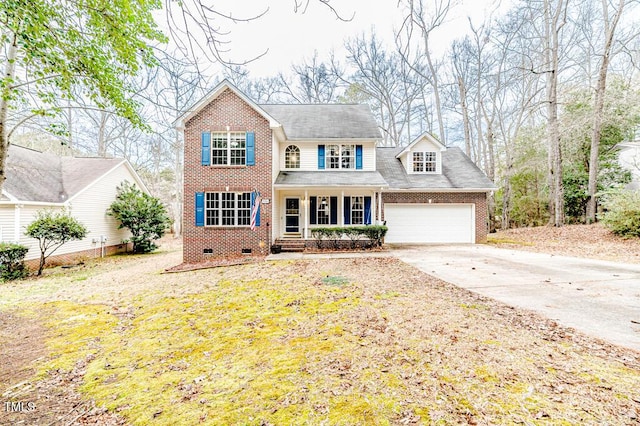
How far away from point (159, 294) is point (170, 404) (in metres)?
4.81

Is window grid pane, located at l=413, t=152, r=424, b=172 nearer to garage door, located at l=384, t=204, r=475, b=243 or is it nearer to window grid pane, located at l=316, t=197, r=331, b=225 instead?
garage door, located at l=384, t=204, r=475, b=243

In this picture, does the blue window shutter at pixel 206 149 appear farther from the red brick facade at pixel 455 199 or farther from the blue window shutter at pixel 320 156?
the red brick facade at pixel 455 199

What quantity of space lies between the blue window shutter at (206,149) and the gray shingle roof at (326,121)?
391cm

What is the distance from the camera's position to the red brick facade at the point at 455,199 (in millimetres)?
14875

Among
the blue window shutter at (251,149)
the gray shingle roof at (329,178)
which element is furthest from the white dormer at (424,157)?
the blue window shutter at (251,149)

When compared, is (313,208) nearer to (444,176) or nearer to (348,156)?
(348,156)

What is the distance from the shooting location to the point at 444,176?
52.0 ft

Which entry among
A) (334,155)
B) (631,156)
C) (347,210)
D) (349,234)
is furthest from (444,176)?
(631,156)

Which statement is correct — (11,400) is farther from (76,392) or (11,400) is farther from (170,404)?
(170,404)

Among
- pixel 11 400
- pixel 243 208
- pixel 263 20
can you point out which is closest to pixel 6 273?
pixel 243 208

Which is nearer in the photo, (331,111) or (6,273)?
(6,273)

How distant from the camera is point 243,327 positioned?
4.27 meters

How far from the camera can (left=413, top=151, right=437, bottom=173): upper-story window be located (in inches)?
632

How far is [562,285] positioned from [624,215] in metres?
10.1
